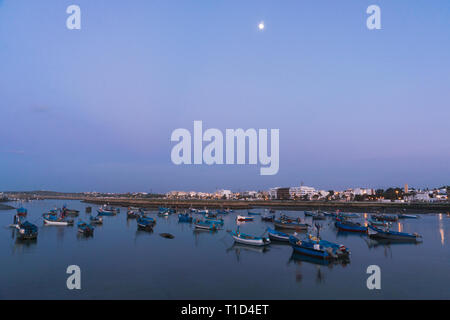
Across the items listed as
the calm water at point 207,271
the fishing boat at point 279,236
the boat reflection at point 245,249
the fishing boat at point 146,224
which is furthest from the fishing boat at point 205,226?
the boat reflection at point 245,249

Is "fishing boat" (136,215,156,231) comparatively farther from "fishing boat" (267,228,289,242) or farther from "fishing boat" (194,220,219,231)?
"fishing boat" (267,228,289,242)

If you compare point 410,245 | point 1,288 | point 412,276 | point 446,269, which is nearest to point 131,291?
point 1,288

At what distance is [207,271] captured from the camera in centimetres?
2136

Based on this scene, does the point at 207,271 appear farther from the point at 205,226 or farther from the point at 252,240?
the point at 205,226

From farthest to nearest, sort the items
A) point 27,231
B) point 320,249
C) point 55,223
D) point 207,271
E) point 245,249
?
1. point 55,223
2. point 27,231
3. point 245,249
4. point 320,249
5. point 207,271

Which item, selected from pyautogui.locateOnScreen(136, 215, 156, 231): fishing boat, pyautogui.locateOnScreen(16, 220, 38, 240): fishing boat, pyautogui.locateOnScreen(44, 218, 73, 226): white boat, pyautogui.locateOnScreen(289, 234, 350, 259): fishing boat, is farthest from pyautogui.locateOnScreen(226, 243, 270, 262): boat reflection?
pyautogui.locateOnScreen(44, 218, 73, 226): white boat

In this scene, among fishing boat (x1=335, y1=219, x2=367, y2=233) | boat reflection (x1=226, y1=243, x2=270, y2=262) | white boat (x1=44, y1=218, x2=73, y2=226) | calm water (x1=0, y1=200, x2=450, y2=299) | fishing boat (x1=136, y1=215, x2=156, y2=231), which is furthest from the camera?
white boat (x1=44, y1=218, x2=73, y2=226)

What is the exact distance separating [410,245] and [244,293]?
25.4m

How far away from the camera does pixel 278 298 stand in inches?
634

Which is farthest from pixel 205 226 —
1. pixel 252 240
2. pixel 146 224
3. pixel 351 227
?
pixel 351 227

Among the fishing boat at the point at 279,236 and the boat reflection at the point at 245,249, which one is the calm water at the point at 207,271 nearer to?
the boat reflection at the point at 245,249

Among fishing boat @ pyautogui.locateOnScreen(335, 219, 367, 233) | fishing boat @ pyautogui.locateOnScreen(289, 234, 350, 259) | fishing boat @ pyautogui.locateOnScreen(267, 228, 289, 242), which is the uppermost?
fishing boat @ pyautogui.locateOnScreen(289, 234, 350, 259)

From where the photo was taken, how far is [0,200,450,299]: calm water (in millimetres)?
16906
